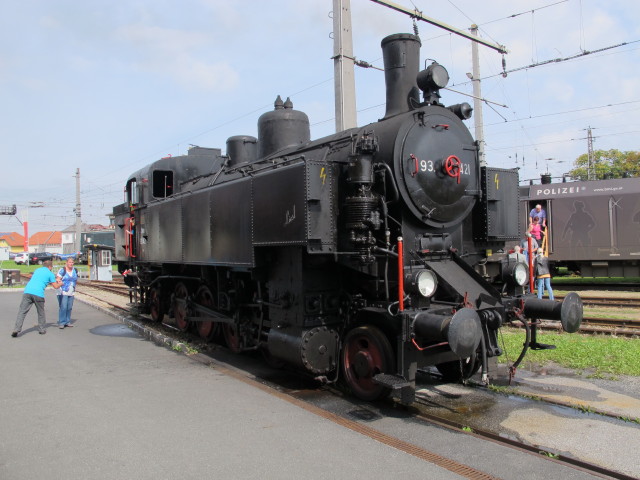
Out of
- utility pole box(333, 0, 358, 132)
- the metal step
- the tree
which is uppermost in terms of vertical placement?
the tree

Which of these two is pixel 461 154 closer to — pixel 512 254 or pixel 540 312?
Result: pixel 512 254

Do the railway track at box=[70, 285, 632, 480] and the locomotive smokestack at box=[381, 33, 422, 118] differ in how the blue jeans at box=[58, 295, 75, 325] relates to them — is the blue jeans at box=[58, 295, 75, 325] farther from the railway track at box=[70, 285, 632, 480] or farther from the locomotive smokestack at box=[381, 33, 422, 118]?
the locomotive smokestack at box=[381, 33, 422, 118]

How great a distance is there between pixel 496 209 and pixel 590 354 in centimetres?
238

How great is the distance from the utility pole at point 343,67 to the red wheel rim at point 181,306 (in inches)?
177

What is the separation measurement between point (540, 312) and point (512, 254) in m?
1.06

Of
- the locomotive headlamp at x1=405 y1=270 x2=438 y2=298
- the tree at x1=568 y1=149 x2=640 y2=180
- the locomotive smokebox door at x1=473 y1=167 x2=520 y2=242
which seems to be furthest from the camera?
the tree at x1=568 y1=149 x2=640 y2=180

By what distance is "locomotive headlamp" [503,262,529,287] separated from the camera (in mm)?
5840

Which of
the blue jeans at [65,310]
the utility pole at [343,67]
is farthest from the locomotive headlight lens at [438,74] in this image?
A: the blue jeans at [65,310]

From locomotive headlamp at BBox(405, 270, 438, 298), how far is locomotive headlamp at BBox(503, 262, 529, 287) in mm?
1461

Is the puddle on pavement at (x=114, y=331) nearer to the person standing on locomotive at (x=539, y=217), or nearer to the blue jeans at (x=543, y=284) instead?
the blue jeans at (x=543, y=284)

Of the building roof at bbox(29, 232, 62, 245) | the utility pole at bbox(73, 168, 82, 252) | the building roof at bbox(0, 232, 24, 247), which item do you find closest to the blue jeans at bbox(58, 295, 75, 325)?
the utility pole at bbox(73, 168, 82, 252)

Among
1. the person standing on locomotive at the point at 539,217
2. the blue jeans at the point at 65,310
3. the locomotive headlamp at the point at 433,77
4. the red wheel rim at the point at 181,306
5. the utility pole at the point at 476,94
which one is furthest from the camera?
the utility pole at the point at 476,94

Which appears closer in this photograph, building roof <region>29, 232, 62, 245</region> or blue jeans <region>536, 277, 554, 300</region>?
Result: blue jeans <region>536, 277, 554, 300</region>

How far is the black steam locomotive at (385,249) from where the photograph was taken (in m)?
4.95
